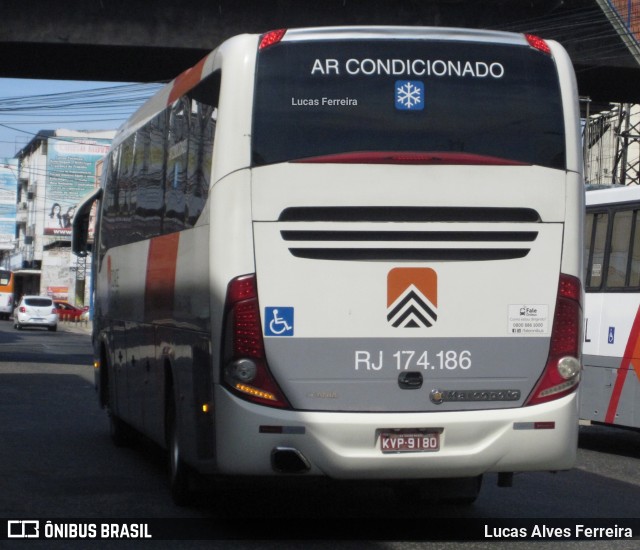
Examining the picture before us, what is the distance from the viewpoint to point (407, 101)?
8.55 metres

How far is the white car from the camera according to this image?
63938mm

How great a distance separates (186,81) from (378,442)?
3306 millimetres

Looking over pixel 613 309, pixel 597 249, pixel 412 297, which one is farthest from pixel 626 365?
pixel 412 297

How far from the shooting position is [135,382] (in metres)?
12.1

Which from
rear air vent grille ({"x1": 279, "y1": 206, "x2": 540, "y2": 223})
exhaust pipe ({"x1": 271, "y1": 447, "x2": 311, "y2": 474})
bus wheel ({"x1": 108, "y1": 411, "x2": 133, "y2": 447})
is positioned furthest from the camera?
bus wheel ({"x1": 108, "y1": 411, "x2": 133, "y2": 447})

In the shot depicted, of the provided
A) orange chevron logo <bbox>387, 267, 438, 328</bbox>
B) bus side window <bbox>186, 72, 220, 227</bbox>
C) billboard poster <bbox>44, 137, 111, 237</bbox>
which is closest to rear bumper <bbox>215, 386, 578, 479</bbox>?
orange chevron logo <bbox>387, 267, 438, 328</bbox>

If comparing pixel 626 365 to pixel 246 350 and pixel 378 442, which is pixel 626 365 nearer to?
pixel 378 442

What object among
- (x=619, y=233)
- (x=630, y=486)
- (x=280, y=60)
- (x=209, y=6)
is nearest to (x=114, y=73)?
(x=209, y=6)

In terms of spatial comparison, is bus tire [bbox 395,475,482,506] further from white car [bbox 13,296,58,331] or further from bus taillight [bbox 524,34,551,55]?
white car [bbox 13,296,58,331]

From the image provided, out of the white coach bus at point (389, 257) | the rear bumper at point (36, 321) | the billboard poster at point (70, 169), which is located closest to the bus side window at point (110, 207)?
the white coach bus at point (389, 257)

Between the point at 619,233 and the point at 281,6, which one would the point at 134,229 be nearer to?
the point at 619,233

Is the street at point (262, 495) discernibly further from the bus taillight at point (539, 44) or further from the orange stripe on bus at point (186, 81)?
the bus taillight at point (539, 44)

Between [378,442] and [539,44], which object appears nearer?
[378,442]

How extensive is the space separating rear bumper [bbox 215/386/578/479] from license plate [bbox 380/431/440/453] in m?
0.03
